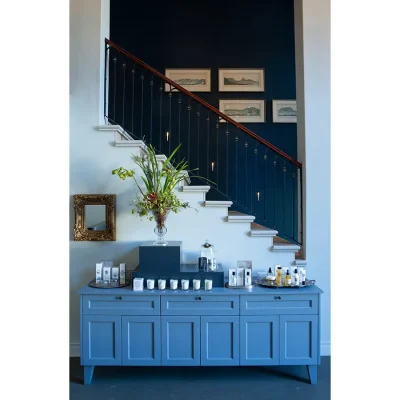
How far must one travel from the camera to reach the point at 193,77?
6.26 meters

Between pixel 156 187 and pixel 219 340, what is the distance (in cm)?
161

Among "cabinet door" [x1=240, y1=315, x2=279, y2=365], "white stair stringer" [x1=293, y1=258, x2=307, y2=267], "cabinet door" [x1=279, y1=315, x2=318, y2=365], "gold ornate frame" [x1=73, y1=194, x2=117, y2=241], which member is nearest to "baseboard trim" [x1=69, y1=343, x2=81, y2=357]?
"gold ornate frame" [x1=73, y1=194, x2=117, y2=241]

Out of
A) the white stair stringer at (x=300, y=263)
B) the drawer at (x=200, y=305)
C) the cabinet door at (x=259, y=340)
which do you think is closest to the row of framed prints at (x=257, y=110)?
the white stair stringer at (x=300, y=263)

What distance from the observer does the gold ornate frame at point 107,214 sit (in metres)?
4.28

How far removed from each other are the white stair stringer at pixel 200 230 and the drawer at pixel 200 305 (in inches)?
25.2

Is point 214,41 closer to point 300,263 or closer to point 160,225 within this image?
point 160,225

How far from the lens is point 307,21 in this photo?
4426 millimetres

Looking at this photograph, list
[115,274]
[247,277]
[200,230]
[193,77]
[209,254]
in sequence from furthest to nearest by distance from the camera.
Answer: [193,77] → [200,230] → [209,254] → [115,274] → [247,277]

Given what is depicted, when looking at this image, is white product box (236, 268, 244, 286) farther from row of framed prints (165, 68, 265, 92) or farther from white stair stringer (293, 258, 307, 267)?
row of framed prints (165, 68, 265, 92)

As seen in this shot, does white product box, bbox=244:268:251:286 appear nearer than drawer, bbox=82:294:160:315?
No

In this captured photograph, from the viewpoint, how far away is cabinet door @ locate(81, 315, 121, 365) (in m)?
3.68

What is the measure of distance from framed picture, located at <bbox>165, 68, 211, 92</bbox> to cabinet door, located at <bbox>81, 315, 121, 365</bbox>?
3.87 m

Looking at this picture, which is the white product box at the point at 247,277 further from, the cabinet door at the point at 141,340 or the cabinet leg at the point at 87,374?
the cabinet leg at the point at 87,374

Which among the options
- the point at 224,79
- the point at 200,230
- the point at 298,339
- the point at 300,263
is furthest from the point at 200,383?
the point at 224,79
